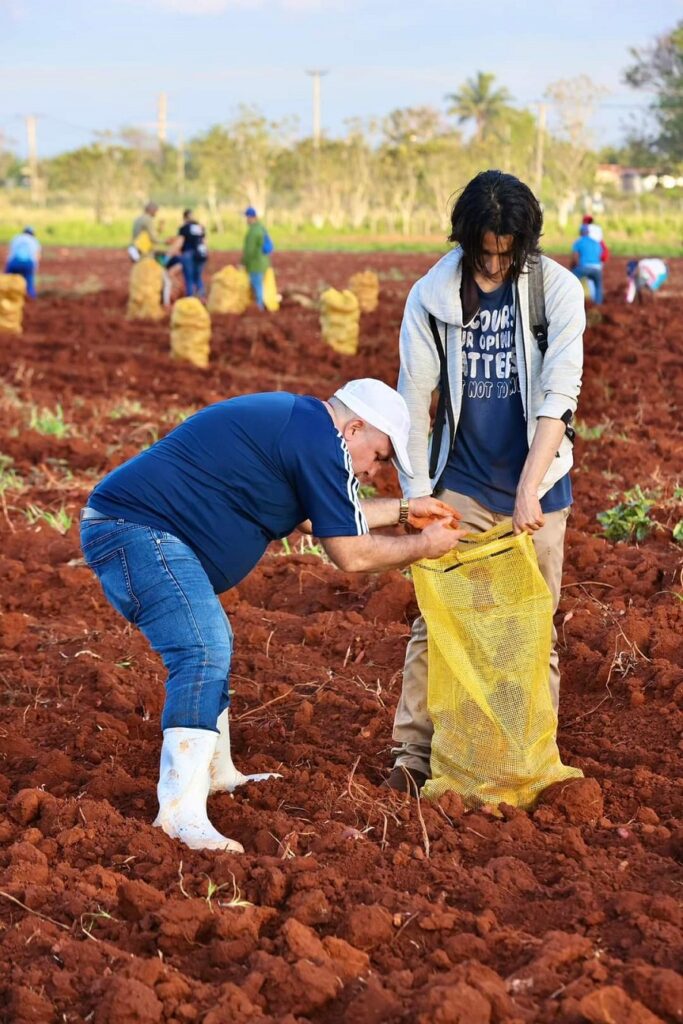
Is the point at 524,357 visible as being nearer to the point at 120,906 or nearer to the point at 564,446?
the point at 564,446

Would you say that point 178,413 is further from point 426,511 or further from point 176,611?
point 176,611

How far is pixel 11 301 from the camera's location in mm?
15961

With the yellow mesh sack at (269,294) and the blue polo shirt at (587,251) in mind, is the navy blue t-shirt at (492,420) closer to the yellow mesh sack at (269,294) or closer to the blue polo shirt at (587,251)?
the blue polo shirt at (587,251)

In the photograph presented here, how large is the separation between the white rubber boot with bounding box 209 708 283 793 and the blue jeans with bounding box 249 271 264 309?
14.7 meters

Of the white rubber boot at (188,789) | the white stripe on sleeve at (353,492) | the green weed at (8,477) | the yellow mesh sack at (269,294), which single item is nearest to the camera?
the white stripe on sleeve at (353,492)

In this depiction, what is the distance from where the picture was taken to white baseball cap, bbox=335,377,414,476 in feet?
10.7

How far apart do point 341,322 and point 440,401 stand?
10847 millimetres

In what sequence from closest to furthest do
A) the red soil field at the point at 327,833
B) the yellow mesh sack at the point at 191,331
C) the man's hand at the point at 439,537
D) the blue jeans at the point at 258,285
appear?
the red soil field at the point at 327,833, the man's hand at the point at 439,537, the yellow mesh sack at the point at 191,331, the blue jeans at the point at 258,285

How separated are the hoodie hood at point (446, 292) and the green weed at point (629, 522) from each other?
2.84m

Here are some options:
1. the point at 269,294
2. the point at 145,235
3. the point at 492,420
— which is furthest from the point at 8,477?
the point at 269,294

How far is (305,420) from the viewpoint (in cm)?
327

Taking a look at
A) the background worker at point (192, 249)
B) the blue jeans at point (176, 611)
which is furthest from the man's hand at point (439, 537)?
the background worker at point (192, 249)

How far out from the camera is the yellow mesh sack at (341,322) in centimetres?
1449

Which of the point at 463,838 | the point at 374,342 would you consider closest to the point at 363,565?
the point at 463,838
